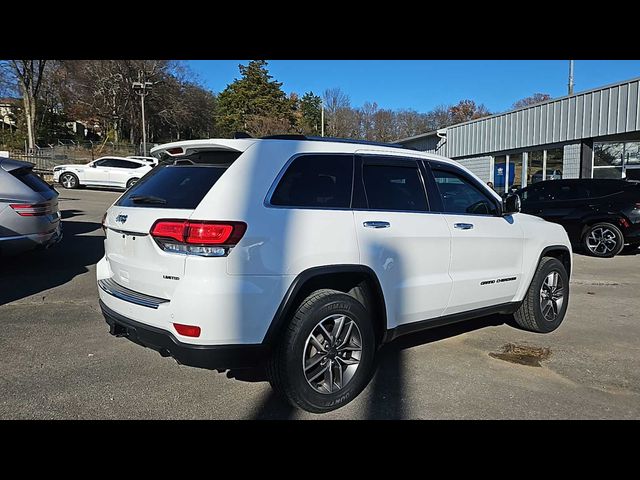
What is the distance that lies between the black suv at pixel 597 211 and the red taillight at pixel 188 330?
10.1m

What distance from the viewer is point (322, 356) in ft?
10.7

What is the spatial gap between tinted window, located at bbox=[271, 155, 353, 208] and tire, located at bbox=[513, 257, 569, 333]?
8.51ft

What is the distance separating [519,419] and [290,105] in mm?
52283

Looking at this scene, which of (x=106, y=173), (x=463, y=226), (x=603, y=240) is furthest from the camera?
(x=106, y=173)

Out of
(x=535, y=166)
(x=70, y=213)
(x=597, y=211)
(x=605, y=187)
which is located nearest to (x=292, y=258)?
(x=597, y=211)

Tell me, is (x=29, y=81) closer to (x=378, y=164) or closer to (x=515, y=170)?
(x=515, y=170)

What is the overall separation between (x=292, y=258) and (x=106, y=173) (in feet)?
74.3

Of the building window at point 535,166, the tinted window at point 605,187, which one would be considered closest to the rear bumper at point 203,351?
Result: the tinted window at point 605,187

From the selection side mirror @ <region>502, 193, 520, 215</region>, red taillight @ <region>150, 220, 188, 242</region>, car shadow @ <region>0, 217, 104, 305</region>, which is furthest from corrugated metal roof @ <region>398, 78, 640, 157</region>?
red taillight @ <region>150, 220, 188, 242</region>

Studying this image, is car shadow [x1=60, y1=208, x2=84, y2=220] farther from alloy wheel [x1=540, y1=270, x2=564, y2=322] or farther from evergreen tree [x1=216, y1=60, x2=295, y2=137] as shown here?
evergreen tree [x1=216, y1=60, x2=295, y2=137]

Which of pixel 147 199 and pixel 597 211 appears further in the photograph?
pixel 597 211

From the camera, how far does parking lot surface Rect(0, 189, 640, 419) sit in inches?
131
